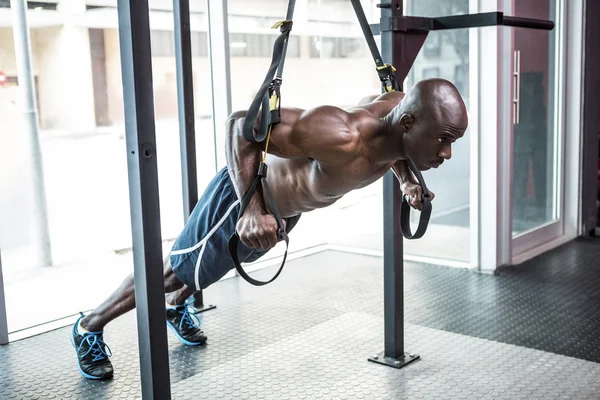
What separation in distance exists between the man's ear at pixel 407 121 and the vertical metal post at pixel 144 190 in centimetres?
73

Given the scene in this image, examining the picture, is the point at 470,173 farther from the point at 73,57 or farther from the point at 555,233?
the point at 73,57

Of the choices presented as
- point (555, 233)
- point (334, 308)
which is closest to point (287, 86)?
point (334, 308)

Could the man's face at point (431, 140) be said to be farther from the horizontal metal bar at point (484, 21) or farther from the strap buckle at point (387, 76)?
the horizontal metal bar at point (484, 21)

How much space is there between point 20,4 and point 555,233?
410 cm

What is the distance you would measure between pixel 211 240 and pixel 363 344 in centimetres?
110

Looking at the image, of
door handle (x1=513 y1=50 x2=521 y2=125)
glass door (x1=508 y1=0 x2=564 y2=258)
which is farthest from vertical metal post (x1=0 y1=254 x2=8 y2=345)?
door handle (x1=513 y1=50 x2=521 y2=125)

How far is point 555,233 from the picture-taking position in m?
5.17

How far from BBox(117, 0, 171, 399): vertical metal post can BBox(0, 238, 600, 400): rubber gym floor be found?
874mm

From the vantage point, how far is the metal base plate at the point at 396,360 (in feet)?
9.27

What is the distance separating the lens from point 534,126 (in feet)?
15.8

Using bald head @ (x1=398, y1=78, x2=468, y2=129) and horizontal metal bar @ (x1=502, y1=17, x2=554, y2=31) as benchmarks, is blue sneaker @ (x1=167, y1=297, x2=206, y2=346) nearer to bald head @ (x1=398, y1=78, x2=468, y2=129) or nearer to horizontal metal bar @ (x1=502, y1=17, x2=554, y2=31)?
bald head @ (x1=398, y1=78, x2=468, y2=129)

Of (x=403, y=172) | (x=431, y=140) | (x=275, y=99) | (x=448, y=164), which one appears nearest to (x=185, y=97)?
(x=403, y=172)

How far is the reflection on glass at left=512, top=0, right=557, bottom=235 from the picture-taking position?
15.1 ft

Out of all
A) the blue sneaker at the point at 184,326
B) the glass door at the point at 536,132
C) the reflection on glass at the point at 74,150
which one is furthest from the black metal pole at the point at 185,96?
the glass door at the point at 536,132
